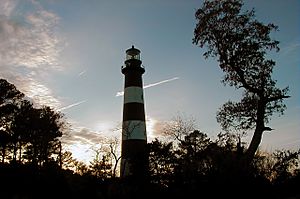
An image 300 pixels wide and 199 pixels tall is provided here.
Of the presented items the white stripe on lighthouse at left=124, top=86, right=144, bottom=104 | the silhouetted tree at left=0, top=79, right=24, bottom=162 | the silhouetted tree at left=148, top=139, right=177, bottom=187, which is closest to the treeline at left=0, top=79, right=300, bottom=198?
the silhouetted tree at left=148, top=139, right=177, bottom=187

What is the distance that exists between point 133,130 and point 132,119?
3.78 feet

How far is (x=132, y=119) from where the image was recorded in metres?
37.2

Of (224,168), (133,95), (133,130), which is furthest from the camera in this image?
(133,95)

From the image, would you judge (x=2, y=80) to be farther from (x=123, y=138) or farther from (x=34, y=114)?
(x=123, y=138)

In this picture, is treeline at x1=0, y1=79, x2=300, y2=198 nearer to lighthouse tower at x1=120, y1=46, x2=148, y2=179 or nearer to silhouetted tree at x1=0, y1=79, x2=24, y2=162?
lighthouse tower at x1=120, y1=46, x2=148, y2=179

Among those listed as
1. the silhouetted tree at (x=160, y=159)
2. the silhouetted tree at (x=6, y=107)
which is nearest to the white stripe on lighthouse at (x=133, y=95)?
the silhouetted tree at (x=160, y=159)

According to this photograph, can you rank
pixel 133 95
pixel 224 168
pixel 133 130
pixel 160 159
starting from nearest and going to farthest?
pixel 224 168, pixel 160 159, pixel 133 130, pixel 133 95

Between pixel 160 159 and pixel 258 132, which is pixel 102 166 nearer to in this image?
pixel 160 159

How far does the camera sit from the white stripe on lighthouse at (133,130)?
37.0 m

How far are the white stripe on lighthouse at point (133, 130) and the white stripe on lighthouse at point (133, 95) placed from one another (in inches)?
91.1

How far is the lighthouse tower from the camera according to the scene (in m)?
35.5

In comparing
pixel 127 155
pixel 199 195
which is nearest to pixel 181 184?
pixel 199 195

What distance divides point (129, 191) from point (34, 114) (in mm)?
24553

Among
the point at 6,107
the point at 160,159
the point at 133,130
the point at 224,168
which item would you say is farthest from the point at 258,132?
the point at 6,107
